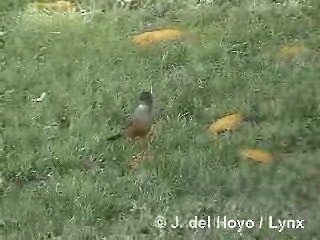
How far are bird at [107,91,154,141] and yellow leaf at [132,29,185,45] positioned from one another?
1678mm

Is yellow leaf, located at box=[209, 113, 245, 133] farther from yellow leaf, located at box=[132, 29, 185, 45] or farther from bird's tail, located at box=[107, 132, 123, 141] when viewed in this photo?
yellow leaf, located at box=[132, 29, 185, 45]

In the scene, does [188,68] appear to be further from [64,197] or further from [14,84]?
[64,197]

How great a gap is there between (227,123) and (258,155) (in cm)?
60

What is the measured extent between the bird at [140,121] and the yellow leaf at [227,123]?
0.50 m

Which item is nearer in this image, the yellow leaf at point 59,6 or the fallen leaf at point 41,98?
the fallen leaf at point 41,98

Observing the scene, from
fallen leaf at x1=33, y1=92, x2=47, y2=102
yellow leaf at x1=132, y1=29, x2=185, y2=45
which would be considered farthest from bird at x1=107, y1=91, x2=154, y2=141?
yellow leaf at x1=132, y1=29, x2=185, y2=45

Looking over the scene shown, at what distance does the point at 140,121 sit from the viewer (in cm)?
634

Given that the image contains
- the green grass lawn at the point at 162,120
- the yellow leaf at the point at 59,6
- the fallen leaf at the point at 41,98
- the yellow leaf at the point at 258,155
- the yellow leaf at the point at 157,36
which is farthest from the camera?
the yellow leaf at the point at 59,6

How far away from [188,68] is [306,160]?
6.45ft

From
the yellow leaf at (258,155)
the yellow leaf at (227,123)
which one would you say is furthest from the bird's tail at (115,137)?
the yellow leaf at (258,155)

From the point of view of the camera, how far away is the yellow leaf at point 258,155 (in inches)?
234

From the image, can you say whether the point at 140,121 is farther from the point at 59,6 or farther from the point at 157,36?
the point at 59,6

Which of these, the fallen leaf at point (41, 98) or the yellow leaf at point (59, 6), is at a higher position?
the yellow leaf at point (59, 6)

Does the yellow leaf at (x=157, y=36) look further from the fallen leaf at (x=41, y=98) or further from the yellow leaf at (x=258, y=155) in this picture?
the yellow leaf at (x=258, y=155)
